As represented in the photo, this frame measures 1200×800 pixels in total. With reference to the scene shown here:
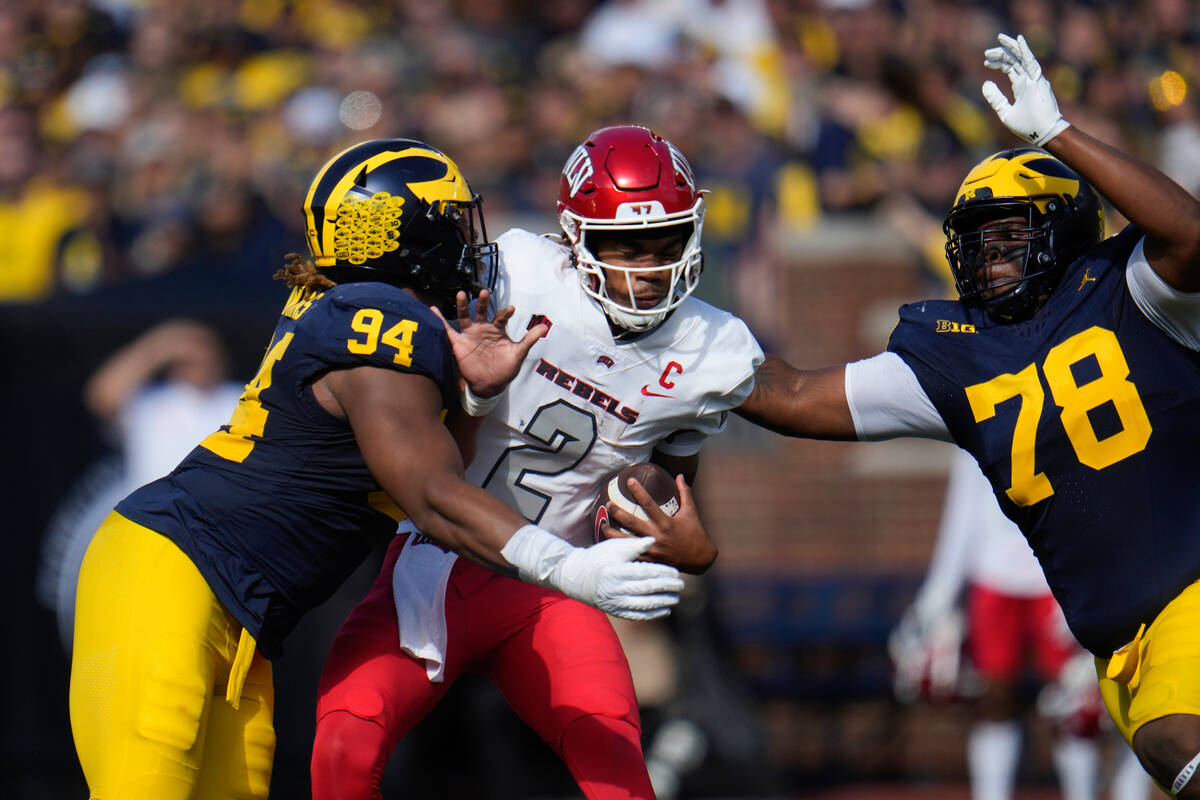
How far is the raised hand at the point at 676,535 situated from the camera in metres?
3.18

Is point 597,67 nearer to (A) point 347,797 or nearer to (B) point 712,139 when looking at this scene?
(B) point 712,139

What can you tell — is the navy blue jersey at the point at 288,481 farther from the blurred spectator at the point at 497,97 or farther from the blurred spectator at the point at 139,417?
the blurred spectator at the point at 497,97

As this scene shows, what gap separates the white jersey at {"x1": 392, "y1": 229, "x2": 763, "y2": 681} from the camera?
11.4ft

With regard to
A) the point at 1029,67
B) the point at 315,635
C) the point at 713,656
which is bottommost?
the point at 713,656

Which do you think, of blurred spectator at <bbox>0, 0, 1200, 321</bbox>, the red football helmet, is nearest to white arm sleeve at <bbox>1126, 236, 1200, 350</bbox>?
the red football helmet

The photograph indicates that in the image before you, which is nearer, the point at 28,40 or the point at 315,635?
the point at 315,635

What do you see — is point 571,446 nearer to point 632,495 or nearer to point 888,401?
point 632,495

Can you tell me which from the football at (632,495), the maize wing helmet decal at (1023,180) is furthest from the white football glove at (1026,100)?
the football at (632,495)

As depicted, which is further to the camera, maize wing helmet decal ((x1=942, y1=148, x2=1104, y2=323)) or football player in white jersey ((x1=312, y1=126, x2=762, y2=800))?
maize wing helmet decal ((x1=942, y1=148, x2=1104, y2=323))

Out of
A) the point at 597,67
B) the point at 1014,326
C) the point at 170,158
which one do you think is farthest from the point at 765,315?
the point at 1014,326

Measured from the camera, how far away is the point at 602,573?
283 centimetres

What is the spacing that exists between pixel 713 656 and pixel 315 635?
1820 mm

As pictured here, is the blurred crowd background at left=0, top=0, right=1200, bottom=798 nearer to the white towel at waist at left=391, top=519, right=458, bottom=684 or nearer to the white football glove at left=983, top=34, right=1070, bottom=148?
the white towel at waist at left=391, top=519, right=458, bottom=684

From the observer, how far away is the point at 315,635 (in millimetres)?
5957
